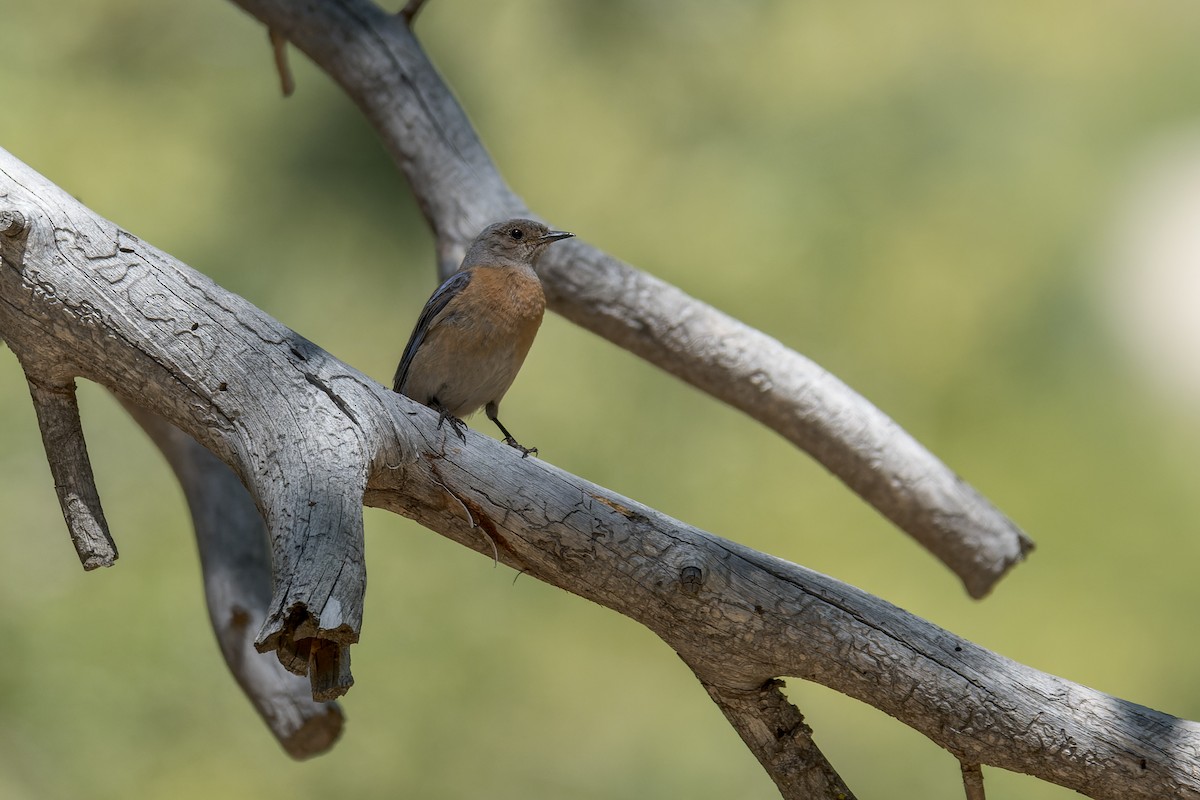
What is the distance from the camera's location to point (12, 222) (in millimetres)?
2000

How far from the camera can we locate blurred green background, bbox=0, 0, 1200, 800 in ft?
18.4

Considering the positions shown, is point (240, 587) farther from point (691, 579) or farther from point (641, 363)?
point (641, 363)

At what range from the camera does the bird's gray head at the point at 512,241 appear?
322cm

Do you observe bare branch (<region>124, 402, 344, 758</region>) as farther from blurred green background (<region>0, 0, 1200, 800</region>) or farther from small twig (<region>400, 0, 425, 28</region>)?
blurred green background (<region>0, 0, 1200, 800</region>)

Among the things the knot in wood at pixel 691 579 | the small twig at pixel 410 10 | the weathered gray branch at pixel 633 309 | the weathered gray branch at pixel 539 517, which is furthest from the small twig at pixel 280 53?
Answer: the knot in wood at pixel 691 579

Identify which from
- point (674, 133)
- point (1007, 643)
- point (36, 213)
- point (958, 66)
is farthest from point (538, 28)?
point (36, 213)

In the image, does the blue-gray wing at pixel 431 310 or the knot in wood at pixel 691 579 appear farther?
the blue-gray wing at pixel 431 310

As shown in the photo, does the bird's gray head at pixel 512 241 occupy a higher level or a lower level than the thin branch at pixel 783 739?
higher

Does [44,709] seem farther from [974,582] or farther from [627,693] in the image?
[974,582]

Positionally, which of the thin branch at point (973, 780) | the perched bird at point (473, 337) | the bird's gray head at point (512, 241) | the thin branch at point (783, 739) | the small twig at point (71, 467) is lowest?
the small twig at point (71, 467)

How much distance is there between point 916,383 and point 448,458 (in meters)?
4.41

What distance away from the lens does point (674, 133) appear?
20.8 ft

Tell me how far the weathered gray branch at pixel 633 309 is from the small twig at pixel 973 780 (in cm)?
138

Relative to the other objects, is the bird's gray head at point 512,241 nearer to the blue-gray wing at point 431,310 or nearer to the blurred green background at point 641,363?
the blue-gray wing at point 431,310
